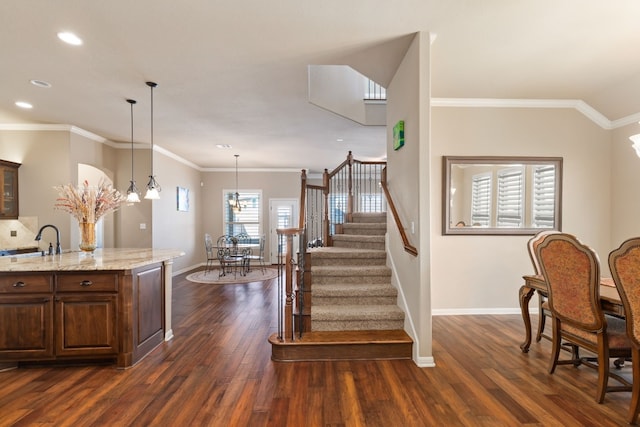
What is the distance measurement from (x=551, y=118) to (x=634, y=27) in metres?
1.68

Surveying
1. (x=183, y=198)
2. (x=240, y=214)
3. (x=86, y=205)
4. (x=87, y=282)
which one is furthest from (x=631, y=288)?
(x=240, y=214)

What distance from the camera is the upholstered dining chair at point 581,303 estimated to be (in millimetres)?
2191

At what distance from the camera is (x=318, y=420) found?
2055mm

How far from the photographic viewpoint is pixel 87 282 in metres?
2.75

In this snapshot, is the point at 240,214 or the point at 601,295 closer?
the point at 601,295

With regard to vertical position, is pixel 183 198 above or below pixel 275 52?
below

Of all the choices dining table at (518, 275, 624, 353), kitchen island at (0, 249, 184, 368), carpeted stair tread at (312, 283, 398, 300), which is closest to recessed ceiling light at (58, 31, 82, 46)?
kitchen island at (0, 249, 184, 368)

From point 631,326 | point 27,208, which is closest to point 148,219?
point 27,208

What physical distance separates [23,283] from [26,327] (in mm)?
386

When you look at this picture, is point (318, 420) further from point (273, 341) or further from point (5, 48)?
point (5, 48)

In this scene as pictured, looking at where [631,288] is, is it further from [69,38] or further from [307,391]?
[69,38]

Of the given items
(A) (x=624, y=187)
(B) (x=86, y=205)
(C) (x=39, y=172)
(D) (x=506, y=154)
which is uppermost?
(D) (x=506, y=154)

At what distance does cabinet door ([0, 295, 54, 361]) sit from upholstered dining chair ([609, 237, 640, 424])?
170 inches

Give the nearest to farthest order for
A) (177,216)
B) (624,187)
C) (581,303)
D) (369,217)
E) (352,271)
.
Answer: (581,303) < (352,271) < (624,187) < (369,217) < (177,216)
